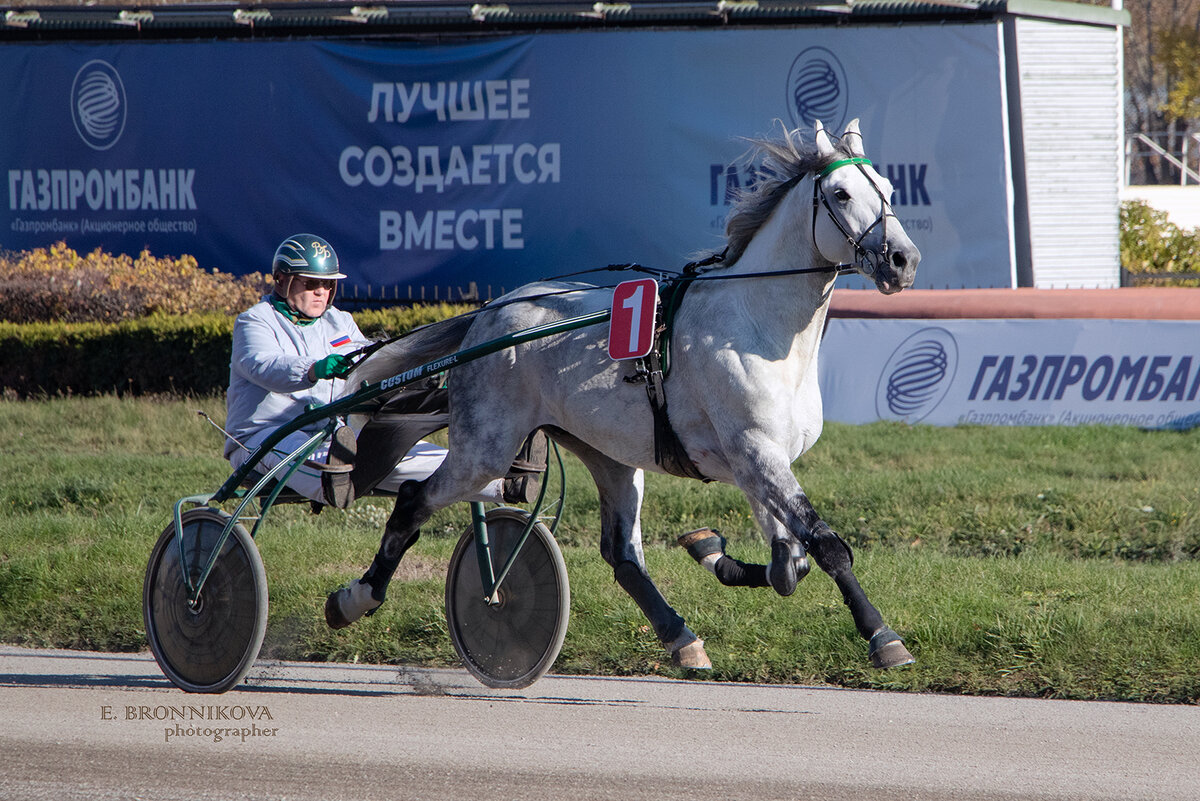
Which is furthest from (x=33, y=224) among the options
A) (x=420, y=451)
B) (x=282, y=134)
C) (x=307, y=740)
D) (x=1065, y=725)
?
(x=1065, y=725)

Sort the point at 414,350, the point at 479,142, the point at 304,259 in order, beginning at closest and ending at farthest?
the point at 304,259 → the point at 414,350 → the point at 479,142

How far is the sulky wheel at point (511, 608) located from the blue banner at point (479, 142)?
971cm

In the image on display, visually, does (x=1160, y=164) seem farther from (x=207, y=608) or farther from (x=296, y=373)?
(x=207, y=608)

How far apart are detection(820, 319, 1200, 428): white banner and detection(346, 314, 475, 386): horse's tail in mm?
6346

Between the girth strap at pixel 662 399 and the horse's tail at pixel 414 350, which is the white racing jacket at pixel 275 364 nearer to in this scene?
the horse's tail at pixel 414 350

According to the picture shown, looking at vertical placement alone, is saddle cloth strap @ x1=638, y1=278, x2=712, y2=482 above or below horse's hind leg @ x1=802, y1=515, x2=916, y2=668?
above

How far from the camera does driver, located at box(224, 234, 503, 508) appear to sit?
5223 millimetres

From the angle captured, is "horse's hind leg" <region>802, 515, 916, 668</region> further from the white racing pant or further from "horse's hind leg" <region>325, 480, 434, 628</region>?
"horse's hind leg" <region>325, 480, 434, 628</region>

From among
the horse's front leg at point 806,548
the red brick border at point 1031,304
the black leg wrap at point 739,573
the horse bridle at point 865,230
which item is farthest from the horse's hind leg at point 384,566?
the red brick border at point 1031,304

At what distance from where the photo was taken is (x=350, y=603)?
5281 mm

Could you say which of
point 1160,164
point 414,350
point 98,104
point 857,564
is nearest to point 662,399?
point 414,350

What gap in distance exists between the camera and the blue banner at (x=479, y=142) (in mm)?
14688

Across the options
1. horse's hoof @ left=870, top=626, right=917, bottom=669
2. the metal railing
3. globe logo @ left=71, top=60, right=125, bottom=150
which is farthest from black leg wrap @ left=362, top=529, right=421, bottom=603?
the metal railing

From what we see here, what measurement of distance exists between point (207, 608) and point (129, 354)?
8.73 m
